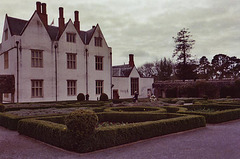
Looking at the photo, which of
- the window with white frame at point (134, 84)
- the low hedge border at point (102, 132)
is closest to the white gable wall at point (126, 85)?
the window with white frame at point (134, 84)

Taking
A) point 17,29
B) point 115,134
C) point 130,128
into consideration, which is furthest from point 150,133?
point 17,29

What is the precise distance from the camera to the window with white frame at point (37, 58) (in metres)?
29.8

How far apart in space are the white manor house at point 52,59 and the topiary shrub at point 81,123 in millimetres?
22132

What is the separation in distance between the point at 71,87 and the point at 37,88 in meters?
4.69

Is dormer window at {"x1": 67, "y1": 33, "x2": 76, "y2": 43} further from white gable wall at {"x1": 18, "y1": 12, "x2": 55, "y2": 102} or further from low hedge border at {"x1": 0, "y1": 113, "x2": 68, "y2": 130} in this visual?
low hedge border at {"x1": 0, "y1": 113, "x2": 68, "y2": 130}

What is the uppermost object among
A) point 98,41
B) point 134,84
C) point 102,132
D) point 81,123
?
point 98,41

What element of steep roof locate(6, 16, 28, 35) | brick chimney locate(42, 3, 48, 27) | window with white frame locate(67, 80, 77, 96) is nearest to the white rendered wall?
window with white frame locate(67, 80, 77, 96)

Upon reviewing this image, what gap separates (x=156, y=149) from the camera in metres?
8.28

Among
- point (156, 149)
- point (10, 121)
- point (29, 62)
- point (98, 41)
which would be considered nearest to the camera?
point (156, 149)

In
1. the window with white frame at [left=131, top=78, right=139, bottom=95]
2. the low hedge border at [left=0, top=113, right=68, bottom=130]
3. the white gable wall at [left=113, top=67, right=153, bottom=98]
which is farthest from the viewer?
the window with white frame at [left=131, top=78, right=139, bottom=95]

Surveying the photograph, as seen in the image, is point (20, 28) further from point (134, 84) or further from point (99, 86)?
point (134, 84)

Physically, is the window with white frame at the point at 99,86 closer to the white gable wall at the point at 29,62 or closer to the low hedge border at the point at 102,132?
the white gable wall at the point at 29,62

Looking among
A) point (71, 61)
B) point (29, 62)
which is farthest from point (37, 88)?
point (71, 61)

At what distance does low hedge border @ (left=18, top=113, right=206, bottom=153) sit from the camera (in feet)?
27.3
